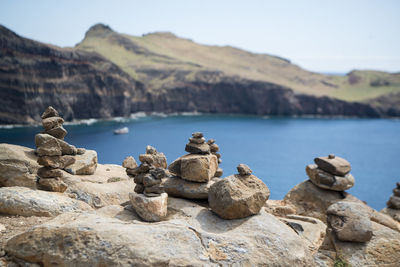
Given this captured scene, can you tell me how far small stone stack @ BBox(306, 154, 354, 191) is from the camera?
29672 mm

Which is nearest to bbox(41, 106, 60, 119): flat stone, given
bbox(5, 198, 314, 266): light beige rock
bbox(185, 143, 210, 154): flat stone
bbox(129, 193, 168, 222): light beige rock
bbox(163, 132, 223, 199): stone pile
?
bbox(5, 198, 314, 266): light beige rock

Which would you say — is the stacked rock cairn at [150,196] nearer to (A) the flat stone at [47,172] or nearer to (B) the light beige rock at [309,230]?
(A) the flat stone at [47,172]

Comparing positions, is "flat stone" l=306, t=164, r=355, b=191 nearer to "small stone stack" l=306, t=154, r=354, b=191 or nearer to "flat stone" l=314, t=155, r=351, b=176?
"small stone stack" l=306, t=154, r=354, b=191

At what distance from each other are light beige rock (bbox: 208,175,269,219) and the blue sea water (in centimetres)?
4284

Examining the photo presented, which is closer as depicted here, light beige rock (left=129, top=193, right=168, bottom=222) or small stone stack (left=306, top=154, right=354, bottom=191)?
light beige rock (left=129, top=193, right=168, bottom=222)

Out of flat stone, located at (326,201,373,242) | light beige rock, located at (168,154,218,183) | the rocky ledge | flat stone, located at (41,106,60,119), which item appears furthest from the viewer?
flat stone, located at (41,106,60,119)

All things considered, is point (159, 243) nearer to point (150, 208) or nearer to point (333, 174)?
point (150, 208)

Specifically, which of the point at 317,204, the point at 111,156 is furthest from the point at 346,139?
the point at 317,204

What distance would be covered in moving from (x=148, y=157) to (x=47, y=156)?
6.91m

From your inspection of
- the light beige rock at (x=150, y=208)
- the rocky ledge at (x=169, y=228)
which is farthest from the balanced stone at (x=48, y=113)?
the light beige rock at (x=150, y=208)

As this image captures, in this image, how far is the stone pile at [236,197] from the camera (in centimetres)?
1597

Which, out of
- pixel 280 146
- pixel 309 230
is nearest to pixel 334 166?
pixel 309 230

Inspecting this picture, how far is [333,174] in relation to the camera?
30156 millimetres

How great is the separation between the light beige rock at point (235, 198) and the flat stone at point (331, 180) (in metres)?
15.8
